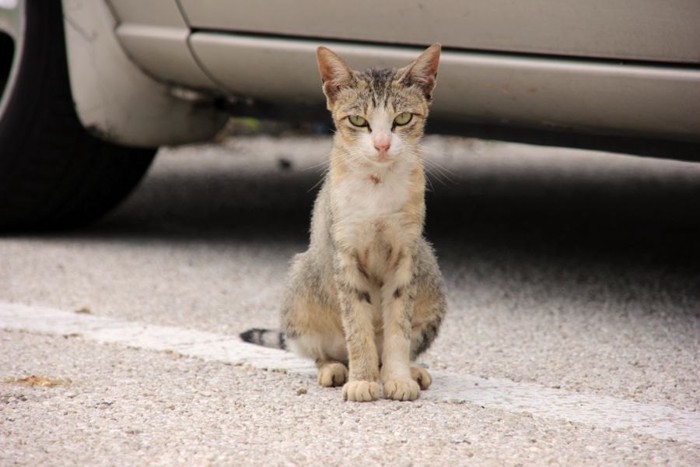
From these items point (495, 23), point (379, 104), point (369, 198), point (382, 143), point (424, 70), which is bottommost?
point (369, 198)

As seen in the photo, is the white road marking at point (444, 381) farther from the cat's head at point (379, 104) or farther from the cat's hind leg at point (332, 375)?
the cat's head at point (379, 104)

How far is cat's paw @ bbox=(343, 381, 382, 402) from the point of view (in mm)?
3010

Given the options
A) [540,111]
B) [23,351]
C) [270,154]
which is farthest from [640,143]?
[270,154]

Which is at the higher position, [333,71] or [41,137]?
[333,71]

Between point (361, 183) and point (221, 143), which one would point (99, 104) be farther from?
point (221, 143)

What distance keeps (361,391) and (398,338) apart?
193mm

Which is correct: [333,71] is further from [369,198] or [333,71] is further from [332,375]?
[332,375]

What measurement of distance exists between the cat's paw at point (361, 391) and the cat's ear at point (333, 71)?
82 cm

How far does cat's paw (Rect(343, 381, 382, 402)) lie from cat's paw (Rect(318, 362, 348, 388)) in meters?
0.17

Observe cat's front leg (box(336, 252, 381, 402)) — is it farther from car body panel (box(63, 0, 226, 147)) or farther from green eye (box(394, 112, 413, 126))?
car body panel (box(63, 0, 226, 147))

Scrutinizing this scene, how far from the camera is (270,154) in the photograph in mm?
8656

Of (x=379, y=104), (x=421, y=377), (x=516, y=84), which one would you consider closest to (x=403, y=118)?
(x=379, y=104)

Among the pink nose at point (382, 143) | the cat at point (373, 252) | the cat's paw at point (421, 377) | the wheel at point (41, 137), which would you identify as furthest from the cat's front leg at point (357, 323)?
the wheel at point (41, 137)

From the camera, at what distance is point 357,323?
3135mm
